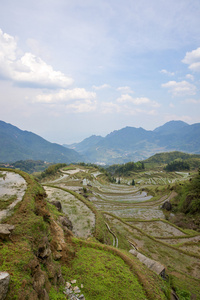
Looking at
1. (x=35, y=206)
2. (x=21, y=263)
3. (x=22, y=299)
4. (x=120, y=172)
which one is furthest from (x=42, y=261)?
(x=120, y=172)

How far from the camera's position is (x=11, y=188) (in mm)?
13289

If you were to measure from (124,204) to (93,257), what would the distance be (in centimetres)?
4159

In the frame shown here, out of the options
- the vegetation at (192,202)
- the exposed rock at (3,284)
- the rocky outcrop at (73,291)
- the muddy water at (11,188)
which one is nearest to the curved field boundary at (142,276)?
the rocky outcrop at (73,291)

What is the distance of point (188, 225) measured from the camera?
33500 mm

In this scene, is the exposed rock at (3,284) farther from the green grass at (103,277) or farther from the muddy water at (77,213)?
the muddy water at (77,213)

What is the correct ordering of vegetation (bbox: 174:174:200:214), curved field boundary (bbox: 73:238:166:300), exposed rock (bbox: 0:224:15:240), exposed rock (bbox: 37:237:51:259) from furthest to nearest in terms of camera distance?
vegetation (bbox: 174:174:200:214), curved field boundary (bbox: 73:238:166:300), exposed rock (bbox: 37:237:51:259), exposed rock (bbox: 0:224:15:240)

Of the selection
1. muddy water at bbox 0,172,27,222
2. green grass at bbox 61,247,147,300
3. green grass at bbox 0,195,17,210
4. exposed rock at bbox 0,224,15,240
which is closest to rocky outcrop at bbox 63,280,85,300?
green grass at bbox 61,247,147,300

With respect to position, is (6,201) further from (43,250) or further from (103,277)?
(103,277)

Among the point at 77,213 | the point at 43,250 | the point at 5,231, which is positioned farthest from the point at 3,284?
the point at 77,213

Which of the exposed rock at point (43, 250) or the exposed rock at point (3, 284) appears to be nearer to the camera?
the exposed rock at point (3, 284)

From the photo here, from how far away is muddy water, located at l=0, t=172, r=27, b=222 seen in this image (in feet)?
34.1

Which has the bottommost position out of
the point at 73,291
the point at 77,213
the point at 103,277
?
the point at 77,213

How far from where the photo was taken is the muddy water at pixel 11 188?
10391 mm

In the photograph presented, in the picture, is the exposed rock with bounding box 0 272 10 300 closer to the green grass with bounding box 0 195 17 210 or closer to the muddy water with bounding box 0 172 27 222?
the muddy water with bounding box 0 172 27 222
